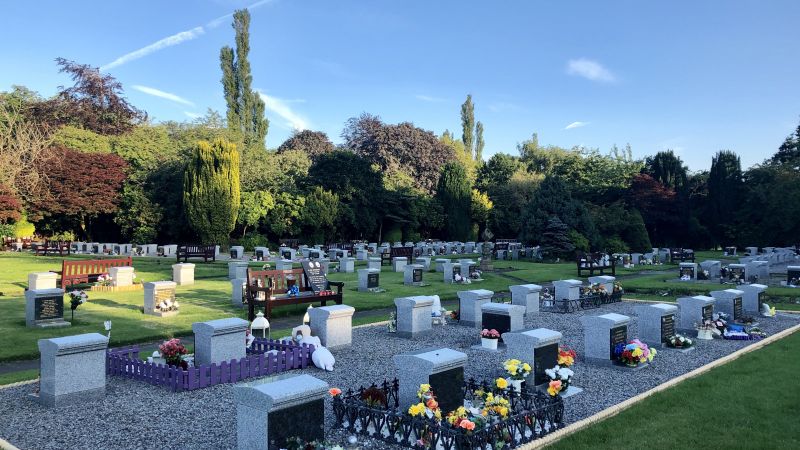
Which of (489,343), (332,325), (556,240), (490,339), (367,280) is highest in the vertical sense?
(556,240)

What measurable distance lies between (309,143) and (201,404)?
2668 inches

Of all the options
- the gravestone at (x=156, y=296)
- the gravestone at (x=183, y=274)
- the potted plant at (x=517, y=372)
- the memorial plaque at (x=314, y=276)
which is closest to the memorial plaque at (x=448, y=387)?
the potted plant at (x=517, y=372)

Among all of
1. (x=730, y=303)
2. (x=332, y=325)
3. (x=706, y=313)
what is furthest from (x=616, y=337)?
(x=730, y=303)

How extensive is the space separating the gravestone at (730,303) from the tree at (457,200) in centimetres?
4306

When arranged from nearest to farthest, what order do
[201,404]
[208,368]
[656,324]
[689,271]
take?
1. [201,404]
2. [208,368]
3. [656,324]
4. [689,271]

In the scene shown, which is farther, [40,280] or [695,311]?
[40,280]

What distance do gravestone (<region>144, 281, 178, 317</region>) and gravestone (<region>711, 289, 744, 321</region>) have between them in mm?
17465

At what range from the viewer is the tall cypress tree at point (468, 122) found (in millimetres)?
100062

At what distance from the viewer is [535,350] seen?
33.3ft

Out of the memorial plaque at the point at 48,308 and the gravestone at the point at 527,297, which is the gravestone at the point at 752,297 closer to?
the gravestone at the point at 527,297

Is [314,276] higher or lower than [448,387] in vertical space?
higher

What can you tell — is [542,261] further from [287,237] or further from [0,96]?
[0,96]

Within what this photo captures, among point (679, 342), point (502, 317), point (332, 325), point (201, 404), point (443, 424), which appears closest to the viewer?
point (443, 424)

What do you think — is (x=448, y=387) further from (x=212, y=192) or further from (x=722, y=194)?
(x=722, y=194)
